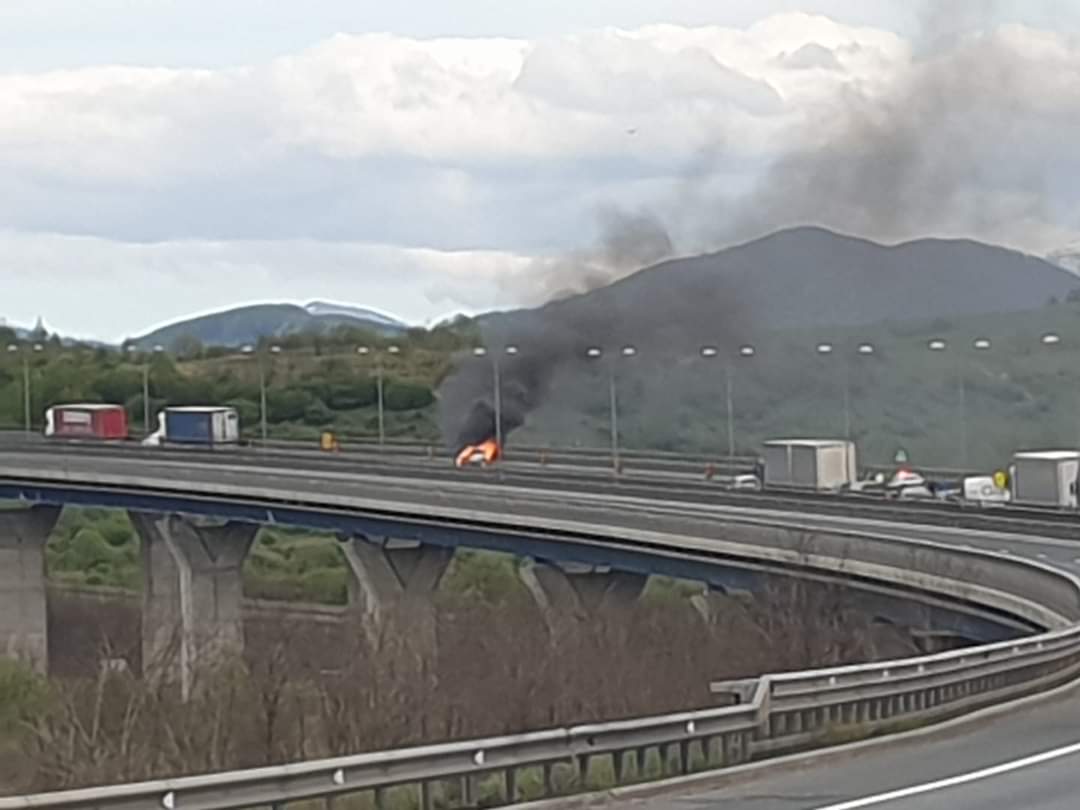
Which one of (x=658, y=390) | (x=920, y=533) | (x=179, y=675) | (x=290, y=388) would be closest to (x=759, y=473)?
(x=920, y=533)

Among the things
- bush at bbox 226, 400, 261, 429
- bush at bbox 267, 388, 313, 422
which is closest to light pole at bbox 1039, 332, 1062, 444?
bush at bbox 267, 388, 313, 422

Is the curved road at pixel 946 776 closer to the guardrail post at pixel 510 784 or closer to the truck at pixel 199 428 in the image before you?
the guardrail post at pixel 510 784

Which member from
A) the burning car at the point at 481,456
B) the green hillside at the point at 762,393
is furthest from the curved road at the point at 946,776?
the green hillside at the point at 762,393

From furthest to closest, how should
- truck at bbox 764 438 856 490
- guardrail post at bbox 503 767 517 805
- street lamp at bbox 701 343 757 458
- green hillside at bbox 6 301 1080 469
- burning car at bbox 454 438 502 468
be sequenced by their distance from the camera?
1. green hillside at bbox 6 301 1080 469
2. burning car at bbox 454 438 502 468
3. street lamp at bbox 701 343 757 458
4. truck at bbox 764 438 856 490
5. guardrail post at bbox 503 767 517 805

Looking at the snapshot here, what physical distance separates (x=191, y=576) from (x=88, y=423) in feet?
152

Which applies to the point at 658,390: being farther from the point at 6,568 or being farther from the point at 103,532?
the point at 6,568

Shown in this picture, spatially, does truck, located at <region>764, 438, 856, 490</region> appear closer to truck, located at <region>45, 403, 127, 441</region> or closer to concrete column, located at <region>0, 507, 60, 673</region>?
concrete column, located at <region>0, 507, 60, 673</region>

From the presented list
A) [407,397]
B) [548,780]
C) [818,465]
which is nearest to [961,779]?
[548,780]

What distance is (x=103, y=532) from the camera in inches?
5719

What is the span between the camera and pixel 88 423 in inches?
5600

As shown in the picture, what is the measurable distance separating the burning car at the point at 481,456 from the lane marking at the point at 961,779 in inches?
3416

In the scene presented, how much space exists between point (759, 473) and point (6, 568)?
3873 cm

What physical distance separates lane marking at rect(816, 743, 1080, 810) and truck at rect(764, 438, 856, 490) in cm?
6678

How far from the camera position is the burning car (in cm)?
11250
